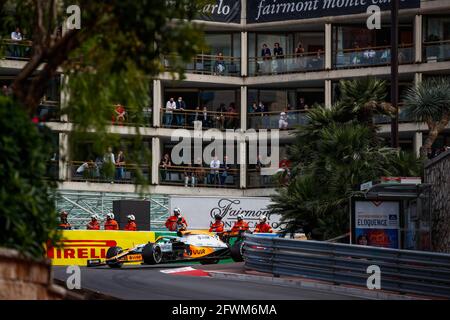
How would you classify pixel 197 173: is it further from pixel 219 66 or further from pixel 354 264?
pixel 354 264

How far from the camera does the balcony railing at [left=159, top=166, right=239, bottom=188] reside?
53125 mm

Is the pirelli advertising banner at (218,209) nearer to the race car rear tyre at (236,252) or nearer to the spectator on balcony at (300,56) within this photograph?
the race car rear tyre at (236,252)

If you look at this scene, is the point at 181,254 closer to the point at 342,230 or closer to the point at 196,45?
the point at 342,230

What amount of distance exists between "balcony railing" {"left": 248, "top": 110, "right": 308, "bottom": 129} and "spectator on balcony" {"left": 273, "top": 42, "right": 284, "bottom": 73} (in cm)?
210

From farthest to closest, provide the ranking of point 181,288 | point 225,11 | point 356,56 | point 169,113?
point 225,11
point 169,113
point 356,56
point 181,288

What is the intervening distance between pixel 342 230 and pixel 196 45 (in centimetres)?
1619

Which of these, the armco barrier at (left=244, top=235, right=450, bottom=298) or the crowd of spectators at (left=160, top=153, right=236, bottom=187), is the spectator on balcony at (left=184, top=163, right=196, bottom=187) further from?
the armco barrier at (left=244, top=235, right=450, bottom=298)

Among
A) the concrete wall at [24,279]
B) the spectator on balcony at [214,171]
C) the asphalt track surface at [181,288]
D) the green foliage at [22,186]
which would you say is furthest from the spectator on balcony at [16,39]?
the concrete wall at [24,279]

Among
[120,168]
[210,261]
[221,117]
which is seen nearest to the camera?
[210,261]

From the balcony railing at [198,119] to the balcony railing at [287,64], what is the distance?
2.51 meters

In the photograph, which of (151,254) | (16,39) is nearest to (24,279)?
(151,254)

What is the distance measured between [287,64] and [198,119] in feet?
16.4

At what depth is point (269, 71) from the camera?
55.4 meters
